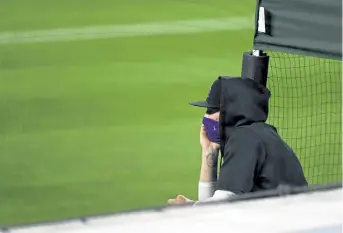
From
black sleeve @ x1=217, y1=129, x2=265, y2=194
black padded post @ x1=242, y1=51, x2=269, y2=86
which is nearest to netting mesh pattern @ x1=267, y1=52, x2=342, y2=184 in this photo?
black padded post @ x1=242, y1=51, x2=269, y2=86

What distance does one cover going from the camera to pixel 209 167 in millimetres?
3592

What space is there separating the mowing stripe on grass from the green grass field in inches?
5.3

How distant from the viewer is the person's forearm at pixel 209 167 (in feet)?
11.7

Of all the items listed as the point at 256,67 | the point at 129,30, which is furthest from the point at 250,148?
the point at 129,30

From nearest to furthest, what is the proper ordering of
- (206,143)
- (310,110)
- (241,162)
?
(241,162)
(206,143)
(310,110)

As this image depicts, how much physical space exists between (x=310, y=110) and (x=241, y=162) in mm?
5328

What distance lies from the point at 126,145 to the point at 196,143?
0.68 meters

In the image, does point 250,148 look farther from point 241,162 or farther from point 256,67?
point 256,67

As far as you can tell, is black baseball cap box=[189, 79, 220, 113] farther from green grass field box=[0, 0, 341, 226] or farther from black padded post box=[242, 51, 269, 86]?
green grass field box=[0, 0, 341, 226]

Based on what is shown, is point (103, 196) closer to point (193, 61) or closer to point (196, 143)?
point (196, 143)

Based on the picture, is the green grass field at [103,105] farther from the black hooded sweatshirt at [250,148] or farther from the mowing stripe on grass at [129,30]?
the black hooded sweatshirt at [250,148]

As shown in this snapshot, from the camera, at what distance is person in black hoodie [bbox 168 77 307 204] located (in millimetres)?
2975

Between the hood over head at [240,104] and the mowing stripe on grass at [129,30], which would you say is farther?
the mowing stripe on grass at [129,30]

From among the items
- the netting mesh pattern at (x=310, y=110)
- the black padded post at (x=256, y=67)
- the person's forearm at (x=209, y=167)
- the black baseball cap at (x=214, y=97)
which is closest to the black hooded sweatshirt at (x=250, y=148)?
the black baseball cap at (x=214, y=97)
